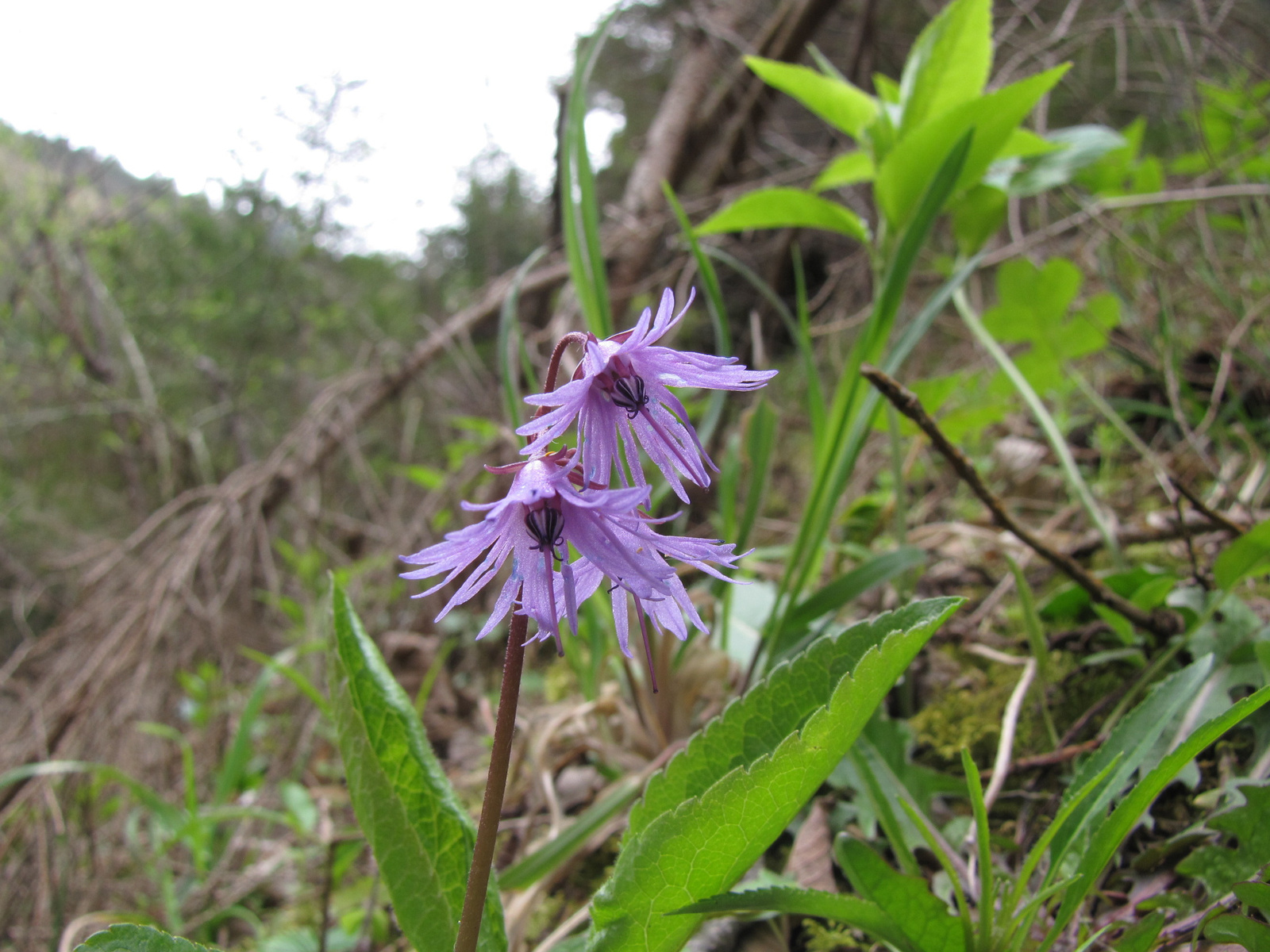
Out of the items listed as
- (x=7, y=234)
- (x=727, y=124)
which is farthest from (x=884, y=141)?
(x=7, y=234)

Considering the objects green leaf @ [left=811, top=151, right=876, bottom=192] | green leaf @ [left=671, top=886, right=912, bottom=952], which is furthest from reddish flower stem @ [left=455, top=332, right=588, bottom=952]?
green leaf @ [left=811, top=151, right=876, bottom=192]

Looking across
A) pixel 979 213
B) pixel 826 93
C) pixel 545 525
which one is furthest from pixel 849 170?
pixel 545 525

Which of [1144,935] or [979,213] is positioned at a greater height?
[979,213]

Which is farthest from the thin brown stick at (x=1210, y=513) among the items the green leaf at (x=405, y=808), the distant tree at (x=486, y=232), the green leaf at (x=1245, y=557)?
the distant tree at (x=486, y=232)

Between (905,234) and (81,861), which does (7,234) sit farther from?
(905,234)

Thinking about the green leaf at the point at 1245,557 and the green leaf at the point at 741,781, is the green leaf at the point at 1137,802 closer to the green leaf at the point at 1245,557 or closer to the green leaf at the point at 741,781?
the green leaf at the point at 741,781

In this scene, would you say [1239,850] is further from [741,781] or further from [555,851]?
[555,851]

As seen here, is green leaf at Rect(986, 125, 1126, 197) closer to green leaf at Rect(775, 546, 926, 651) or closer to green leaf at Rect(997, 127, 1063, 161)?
green leaf at Rect(997, 127, 1063, 161)
